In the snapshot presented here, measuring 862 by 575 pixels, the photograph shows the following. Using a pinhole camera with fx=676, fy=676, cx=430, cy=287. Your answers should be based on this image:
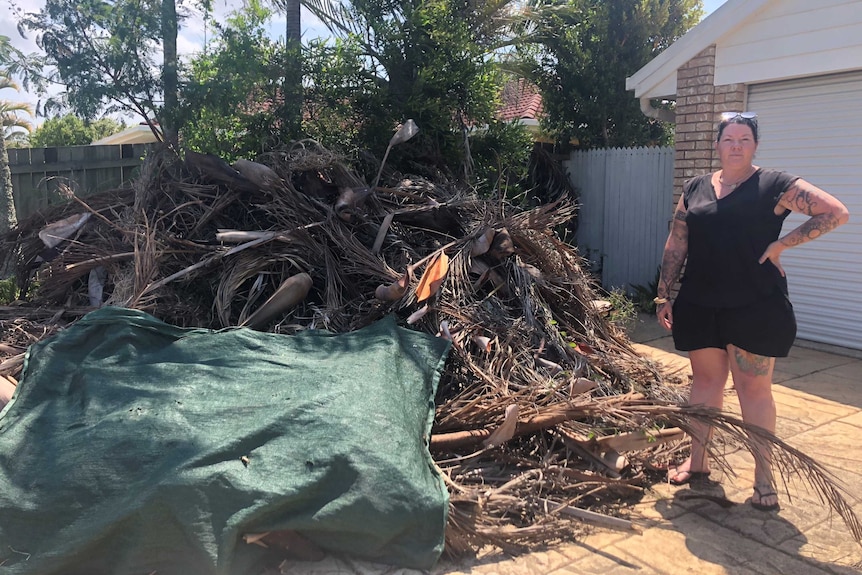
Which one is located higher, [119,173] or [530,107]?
[530,107]

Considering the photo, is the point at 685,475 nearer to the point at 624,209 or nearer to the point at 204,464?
the point at 204,464

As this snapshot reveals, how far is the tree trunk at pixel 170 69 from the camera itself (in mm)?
6879

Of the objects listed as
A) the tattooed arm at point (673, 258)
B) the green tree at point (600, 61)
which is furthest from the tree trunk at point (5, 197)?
the green tree at point (600, 61)

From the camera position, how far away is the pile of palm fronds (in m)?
3.31

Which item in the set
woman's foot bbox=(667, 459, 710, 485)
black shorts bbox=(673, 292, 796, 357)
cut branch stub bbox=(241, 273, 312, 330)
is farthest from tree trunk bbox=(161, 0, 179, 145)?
woman's foot bbox=(667, 459, 710, 485)

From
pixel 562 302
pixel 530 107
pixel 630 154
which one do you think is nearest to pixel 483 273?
pixel 562 302

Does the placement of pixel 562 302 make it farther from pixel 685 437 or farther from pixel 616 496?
pixel 616 496

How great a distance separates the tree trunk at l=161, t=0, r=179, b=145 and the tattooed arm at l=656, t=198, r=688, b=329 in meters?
5.27

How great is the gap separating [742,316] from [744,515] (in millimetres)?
968

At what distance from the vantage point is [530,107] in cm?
1505

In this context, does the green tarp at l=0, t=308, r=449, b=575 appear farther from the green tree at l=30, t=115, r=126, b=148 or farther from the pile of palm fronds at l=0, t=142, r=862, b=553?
the green tree at l=30, t=115, r=126, b=148

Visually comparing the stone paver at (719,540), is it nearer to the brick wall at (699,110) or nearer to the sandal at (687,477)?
the sandal at (687,477)

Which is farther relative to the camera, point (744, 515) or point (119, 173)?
point (119, 173)

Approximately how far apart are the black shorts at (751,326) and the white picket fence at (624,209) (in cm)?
574
